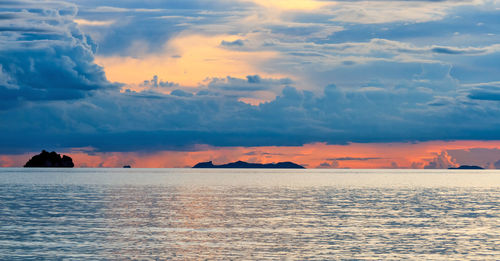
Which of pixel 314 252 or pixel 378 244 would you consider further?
pixel 378 244

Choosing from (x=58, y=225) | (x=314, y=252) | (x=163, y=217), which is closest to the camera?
(x=314, y=252)

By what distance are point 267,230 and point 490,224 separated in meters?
25.2

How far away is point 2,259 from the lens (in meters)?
41.2

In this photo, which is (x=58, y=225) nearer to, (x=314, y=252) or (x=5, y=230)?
(x=5, y=230)

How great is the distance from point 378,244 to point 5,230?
113 feet

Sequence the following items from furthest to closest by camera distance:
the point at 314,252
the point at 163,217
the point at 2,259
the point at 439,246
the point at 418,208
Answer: the point at 418,208 → the point at 163,217 → the point at 439,246 → the point at 314,252 → the point at 2,259

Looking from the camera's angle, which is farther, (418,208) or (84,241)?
(418,208)

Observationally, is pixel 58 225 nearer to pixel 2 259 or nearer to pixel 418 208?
pixel 2 259

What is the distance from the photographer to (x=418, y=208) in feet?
287

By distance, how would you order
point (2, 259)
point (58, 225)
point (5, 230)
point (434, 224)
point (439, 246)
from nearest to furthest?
point (2, 259) → point (439, 246) → point (5, 230) → point (58, 225) → point (434, 224)

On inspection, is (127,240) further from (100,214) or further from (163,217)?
(100,214)

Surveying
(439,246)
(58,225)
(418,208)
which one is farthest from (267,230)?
(418,208)

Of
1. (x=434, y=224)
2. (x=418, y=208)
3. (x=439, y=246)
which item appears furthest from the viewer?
(x=418, y=208)

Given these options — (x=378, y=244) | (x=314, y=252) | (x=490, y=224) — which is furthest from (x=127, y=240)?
(x=490, y=224)
